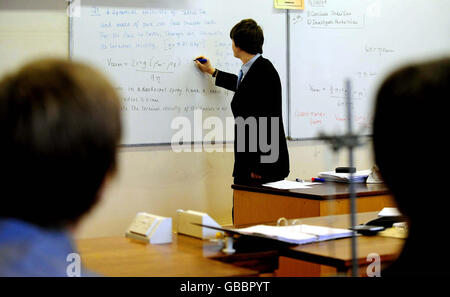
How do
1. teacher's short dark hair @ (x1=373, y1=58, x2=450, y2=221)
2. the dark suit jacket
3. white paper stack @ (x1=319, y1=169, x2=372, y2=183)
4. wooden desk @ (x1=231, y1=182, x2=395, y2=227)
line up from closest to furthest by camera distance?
teacher's short dark hair @ (x1=373, y1=58, x2=450, y2=221) → wooden desk @ (x1=231, y1=182, x2=395, y2=227) → white paper stack @ (x1=319, y1=169, x2=372, y2=183) → the dark suit jacket

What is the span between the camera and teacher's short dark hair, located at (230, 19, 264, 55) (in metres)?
3.83

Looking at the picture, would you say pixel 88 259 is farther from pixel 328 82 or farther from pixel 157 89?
pixel 328 82

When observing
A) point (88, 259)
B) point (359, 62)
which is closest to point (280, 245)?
point (88, 259)

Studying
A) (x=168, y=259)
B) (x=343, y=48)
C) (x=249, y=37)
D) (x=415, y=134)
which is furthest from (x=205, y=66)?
(x=415, y=134)

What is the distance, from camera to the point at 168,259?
1825 millimetres

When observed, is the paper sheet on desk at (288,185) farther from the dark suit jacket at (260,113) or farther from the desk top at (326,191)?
the dark suit jacket at (260,113)

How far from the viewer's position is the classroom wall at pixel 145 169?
3.79 metres

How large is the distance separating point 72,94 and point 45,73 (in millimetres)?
61

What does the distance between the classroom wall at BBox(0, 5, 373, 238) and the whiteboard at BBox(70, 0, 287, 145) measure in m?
0.13

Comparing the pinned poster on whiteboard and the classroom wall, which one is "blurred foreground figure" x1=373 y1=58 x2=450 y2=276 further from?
the pinned poster on whiteboard

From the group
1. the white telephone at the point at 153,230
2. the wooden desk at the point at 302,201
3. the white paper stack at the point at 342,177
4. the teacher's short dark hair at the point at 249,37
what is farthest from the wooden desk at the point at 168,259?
the teacher's short dark hair at the point at 249,37

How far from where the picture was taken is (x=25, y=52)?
12.4ft

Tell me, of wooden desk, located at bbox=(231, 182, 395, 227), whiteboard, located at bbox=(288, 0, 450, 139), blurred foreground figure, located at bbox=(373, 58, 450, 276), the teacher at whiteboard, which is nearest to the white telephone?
wooden desk, located at bbox=(231, 182, 395, 227)

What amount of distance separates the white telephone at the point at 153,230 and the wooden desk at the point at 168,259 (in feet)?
0.10
